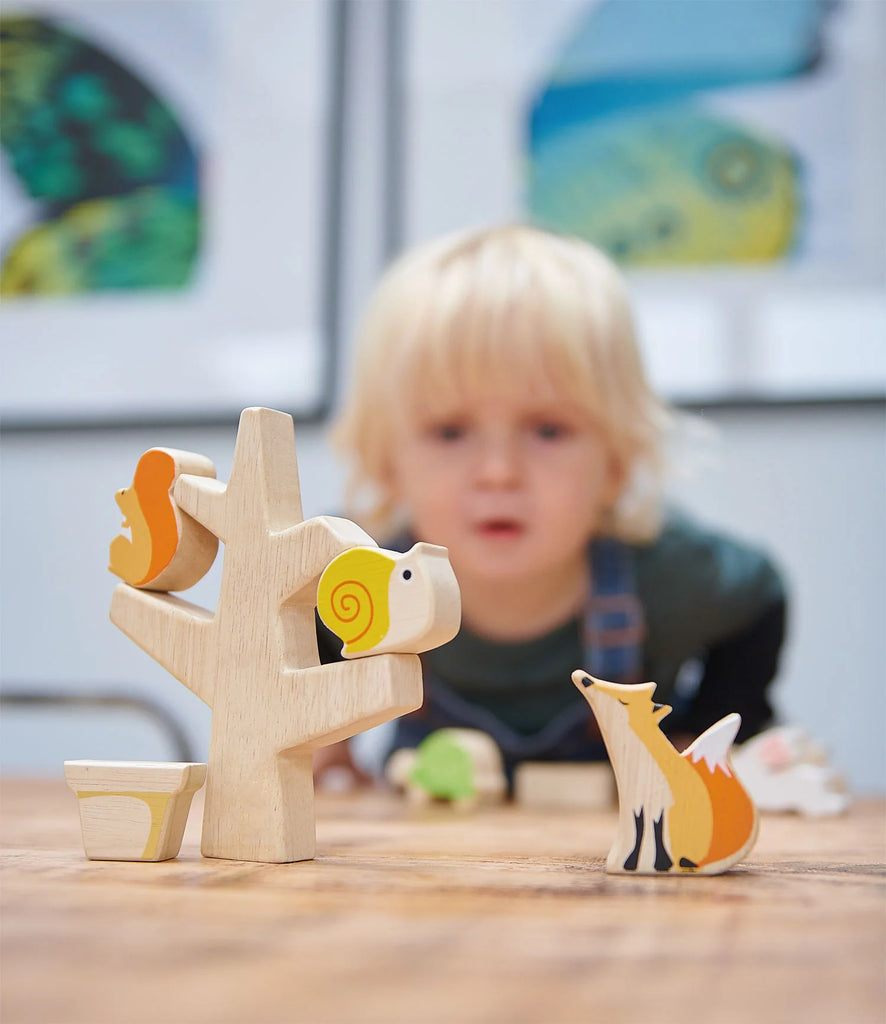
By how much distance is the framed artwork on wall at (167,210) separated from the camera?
133cm

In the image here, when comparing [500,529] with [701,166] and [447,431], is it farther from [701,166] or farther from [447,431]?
[701,166]

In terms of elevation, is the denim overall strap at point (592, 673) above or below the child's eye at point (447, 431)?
below

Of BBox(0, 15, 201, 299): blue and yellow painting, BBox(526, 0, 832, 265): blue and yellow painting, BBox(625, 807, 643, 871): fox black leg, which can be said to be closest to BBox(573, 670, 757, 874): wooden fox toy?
BBox(625, 807, 643, 871): fox black leg

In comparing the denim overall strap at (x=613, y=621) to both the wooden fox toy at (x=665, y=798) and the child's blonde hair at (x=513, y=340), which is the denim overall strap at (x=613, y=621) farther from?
the wooden fox toy at (x=665, y=798)

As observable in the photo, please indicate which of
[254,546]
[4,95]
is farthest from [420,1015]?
[4,95]

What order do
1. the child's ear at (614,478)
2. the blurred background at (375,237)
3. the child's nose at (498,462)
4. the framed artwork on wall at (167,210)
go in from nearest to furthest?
the child's nose at (498,462) < the child's ear at (614,478) < the blurred background at (375,237) < the framed artwork on wall at (167,210)

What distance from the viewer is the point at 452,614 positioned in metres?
0.41

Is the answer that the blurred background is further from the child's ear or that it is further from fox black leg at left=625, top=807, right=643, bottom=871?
fox black leg at left=625, top=807, right=643, bottom=871

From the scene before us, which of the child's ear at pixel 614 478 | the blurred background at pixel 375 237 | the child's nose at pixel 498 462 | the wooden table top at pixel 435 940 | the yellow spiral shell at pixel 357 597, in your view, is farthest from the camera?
the blurred background at pixel 375 237

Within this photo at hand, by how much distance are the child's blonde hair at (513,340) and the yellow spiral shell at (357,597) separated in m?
0.49

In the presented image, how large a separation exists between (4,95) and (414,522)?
2.90ft

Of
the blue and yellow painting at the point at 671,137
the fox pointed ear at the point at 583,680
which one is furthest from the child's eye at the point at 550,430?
the fox pointed ear at the point at 583,680

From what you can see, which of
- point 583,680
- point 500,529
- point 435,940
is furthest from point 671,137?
point 435,940

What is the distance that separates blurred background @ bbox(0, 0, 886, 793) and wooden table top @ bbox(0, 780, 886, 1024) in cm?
76
